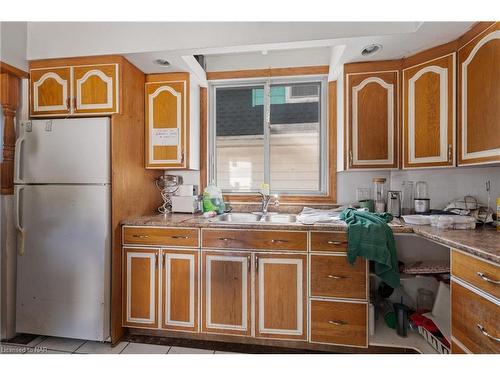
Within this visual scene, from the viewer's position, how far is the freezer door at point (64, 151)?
171 cm

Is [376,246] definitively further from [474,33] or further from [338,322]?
[474,33]

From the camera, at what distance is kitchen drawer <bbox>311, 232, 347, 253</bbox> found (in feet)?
5.21

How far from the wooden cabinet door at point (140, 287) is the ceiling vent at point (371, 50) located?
210 centimetres

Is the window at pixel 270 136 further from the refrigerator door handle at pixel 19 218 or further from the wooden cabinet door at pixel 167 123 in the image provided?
the refrigerator door handle at pixel 19 218

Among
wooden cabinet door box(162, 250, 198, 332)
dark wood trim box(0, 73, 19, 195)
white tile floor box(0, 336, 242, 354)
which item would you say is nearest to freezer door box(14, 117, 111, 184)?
dark wood trim box(0, 73, 19, 195)

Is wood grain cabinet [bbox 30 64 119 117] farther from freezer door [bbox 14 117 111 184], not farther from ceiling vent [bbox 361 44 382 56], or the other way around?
ceiling vent [bbox 361 44 382 56]

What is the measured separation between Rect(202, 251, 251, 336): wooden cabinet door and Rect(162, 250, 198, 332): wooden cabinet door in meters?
0.07

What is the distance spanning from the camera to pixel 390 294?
193cm

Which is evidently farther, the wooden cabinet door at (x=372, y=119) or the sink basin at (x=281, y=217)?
the sink basin at (x=281, y=217)

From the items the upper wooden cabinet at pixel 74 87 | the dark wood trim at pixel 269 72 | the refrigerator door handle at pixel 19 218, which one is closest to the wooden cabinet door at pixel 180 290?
the refrigerator door handle at pixel 19 218

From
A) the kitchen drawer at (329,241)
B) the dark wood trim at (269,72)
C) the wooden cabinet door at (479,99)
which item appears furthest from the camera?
the dark wood trim at (269,72)

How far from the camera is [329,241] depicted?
1.60 meters

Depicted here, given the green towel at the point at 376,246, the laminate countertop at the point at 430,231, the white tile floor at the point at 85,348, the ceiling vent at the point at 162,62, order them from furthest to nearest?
1. the ceiling vent at the point at 162,62
2. the white tile floor at the point at 85,348
3. the green towel at the point at 376,246
4. the laminate countertop at the point at 430,231

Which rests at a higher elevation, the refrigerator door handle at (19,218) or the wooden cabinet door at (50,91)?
the wooden cabinet door at (50,91)
